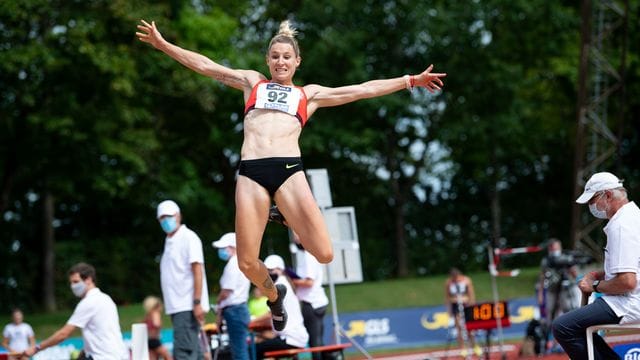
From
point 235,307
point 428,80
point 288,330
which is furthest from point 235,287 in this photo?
point 428,80

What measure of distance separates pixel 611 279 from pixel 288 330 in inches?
174

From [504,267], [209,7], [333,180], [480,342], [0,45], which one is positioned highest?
[209,7]

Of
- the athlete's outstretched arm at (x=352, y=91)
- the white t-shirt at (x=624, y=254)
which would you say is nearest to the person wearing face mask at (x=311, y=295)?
the athlete's outstretched arm at (x=352, y=91)

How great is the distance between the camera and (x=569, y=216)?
119 ft

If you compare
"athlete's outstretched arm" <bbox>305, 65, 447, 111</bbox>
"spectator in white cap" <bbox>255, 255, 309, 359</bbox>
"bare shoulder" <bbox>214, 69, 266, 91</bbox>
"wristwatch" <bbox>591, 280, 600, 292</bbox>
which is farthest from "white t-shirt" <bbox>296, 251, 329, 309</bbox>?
"wristwatch" <bbox>591, 280, 600, 292</bbox>

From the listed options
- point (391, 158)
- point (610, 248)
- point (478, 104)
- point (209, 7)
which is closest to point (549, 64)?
point (478, 104)

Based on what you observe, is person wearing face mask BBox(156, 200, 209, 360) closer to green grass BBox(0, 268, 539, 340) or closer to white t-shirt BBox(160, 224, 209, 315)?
white t-shirt BBox(160, 224, 209, 315)

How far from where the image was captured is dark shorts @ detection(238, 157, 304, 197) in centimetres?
744

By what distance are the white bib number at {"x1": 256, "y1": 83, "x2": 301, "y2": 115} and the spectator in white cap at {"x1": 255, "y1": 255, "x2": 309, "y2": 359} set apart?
12.1ft

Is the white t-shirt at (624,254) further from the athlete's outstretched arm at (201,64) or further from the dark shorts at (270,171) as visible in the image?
the athlete's outstretched arm at (201,64)

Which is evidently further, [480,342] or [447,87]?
[447,87]

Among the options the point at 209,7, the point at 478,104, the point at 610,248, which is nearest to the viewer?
the point at 610,248

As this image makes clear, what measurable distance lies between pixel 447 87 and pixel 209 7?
351 inches

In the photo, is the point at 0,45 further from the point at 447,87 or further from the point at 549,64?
the point at 549,64
